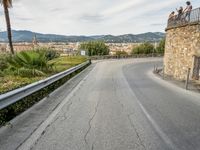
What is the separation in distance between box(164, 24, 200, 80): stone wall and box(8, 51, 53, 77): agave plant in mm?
9868

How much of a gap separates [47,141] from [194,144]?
280cm

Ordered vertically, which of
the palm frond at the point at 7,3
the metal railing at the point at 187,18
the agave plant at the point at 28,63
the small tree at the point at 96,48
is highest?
the palm frond at the point at 7,3

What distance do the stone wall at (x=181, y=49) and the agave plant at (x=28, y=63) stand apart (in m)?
9.87

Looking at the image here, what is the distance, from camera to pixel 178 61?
23.1m

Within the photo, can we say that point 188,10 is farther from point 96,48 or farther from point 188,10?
point 96,48

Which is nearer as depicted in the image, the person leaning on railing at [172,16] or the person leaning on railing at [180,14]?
the person leaning on railing at [180,14]

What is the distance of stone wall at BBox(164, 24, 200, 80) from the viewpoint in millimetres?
19812

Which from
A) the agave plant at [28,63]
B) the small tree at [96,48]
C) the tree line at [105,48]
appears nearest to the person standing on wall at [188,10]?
the agave plant at [28,63]

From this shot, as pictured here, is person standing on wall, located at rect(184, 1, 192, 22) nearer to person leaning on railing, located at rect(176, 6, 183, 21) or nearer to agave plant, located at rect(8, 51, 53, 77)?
person leaning on railing, located at rect(176, 6, 183, 21)

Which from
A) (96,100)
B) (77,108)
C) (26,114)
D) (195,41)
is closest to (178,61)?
(195,41)

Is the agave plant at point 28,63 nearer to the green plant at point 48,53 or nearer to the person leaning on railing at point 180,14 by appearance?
the green plant at point 48,53

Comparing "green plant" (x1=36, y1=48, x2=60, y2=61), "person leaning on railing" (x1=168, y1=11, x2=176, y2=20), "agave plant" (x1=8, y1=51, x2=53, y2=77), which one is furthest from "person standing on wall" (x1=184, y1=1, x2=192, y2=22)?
"agave plant" (x1=8, y1=51, x2=53, y2=77)

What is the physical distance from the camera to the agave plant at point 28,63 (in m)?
16.0

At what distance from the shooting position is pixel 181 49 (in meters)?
22.5
